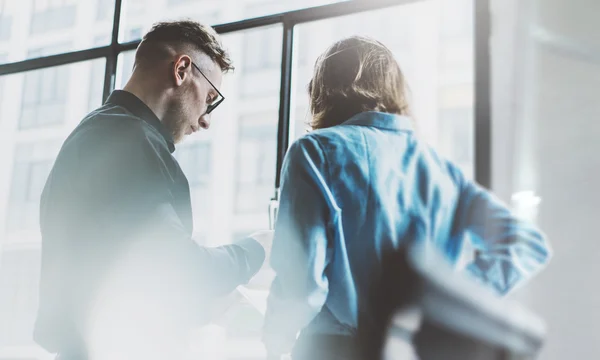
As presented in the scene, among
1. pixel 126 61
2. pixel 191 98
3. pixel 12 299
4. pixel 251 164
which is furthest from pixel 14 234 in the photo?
pixel 251 164

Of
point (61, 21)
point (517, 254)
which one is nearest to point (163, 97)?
point (517, 254)

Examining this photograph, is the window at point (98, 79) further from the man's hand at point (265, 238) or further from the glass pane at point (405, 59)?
the man's hand at point (265, 238)

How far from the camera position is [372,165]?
105cm

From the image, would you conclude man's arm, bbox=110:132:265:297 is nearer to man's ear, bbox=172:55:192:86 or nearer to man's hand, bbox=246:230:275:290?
man's hand, bbox=246:230:275:290

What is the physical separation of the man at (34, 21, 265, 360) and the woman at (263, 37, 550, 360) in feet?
0.69

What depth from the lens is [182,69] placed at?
1.38m

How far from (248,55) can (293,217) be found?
13144 millimetres

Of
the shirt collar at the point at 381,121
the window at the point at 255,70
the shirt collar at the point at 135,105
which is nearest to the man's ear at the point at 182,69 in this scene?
the shirt collar at the point at 135,105

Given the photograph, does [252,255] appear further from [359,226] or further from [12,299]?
A: [12,299]

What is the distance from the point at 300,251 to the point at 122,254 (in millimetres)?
377

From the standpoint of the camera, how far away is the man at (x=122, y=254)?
1.14 meters

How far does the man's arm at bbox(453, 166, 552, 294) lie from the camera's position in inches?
39.8

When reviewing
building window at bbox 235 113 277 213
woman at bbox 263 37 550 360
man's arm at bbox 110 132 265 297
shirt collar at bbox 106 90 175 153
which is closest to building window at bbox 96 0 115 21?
shirt collar at bbox 106 90 175 153

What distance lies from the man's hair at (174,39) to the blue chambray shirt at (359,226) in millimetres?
490
